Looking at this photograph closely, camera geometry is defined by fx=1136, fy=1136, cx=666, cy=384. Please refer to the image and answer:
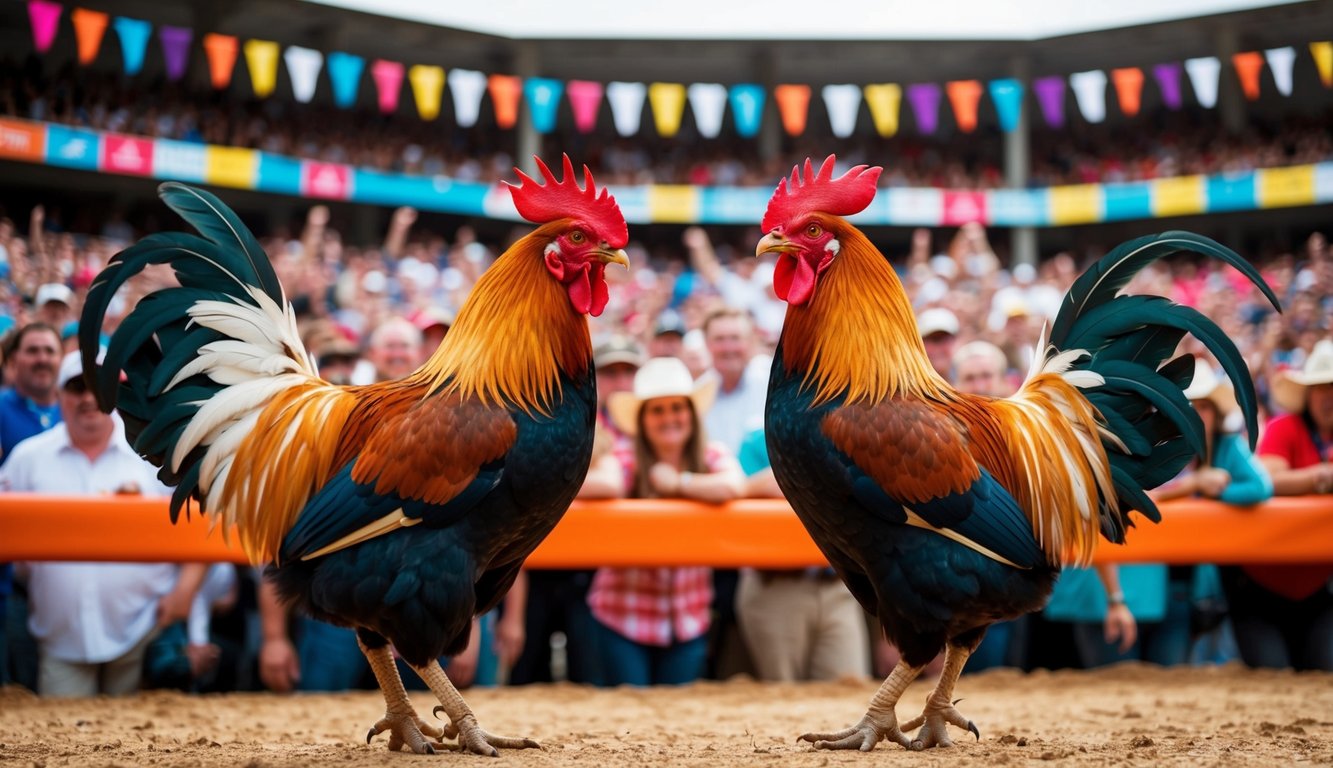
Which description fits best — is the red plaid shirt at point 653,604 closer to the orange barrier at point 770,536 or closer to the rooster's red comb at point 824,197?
the orange barrier at point 770,536

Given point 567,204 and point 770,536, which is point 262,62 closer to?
point 770,536

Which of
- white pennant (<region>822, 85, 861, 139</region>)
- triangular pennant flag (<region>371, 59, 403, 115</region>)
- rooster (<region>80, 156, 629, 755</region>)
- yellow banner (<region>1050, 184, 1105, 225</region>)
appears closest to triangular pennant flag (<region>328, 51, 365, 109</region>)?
triangular pennant flag (<region>371, 59, 403, 115</region>)

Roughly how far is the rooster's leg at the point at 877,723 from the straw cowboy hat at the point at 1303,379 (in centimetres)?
335

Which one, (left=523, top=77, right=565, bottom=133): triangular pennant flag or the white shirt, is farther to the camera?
(left=523, top=77, right=565, bottom=133): triangular pennant flag

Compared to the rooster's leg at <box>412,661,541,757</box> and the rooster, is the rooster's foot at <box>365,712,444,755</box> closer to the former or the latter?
the rooster

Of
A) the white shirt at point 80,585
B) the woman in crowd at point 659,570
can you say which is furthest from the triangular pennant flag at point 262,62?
the woman in crowd at point 659,570

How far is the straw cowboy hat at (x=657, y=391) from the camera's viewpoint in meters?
5.73

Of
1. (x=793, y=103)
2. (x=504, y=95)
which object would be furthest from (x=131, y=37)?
(x=793, y=103)

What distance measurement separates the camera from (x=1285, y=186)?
2333 centimetres

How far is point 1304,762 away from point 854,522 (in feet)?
4.99

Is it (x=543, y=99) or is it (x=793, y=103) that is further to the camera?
(x=543, y=99)

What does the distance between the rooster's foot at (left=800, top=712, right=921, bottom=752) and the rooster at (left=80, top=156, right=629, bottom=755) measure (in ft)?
3.28

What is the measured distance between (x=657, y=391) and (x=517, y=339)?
6.53 feet

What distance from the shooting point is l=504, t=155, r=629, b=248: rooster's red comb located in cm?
388
